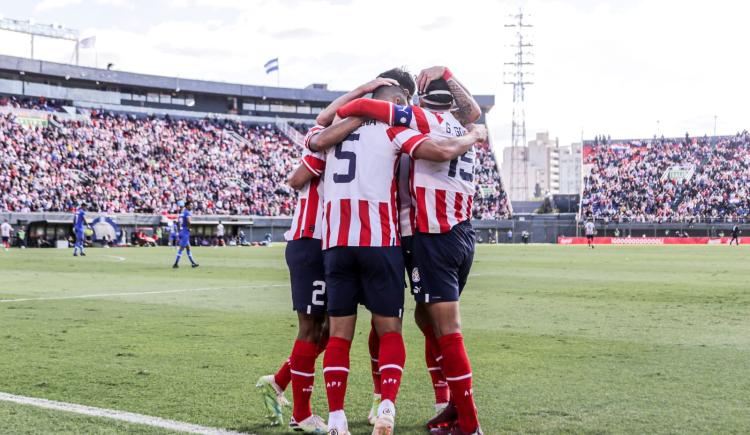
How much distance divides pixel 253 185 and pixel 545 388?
5898 centimetres

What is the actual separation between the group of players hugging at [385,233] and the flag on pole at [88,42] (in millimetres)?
74794

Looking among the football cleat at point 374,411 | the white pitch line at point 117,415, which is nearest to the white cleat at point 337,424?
the football cleat at point 374,411

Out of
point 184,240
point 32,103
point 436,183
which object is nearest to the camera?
point 436,183

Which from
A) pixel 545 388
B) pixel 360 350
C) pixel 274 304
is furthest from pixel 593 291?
pixel 545 388

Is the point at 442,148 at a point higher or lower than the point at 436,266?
higher

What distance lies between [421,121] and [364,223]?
2.52 ft

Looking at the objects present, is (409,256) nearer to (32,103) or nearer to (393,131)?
(393,131)

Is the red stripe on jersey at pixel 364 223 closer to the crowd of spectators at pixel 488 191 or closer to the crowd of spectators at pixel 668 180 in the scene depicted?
the crowd of spectators at pixel 488 191

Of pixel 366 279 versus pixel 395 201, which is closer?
pixel 366 279

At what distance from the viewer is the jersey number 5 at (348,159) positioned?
5172 millimetres

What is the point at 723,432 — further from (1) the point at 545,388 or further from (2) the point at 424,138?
(2) the point at 424,138

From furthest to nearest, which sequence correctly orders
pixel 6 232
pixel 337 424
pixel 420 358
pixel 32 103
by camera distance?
pixel 32 103 < pixel 6 232 < pixel 420 358 < pixel 337 424

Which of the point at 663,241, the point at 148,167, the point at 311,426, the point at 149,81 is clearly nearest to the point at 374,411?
the point at 311,426

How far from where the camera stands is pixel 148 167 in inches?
2379
